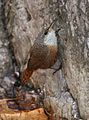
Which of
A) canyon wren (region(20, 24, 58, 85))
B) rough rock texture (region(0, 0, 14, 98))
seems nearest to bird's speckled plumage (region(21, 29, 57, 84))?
canyon wren (region(20, 24, 58, 85))

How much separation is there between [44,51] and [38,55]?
8cm

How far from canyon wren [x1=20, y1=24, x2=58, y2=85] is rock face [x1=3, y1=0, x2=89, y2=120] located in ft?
0.22

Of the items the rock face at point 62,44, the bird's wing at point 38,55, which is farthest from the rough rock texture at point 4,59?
the bird's wing at point 38,55

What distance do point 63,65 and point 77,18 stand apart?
19.8 inches

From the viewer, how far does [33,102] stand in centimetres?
419

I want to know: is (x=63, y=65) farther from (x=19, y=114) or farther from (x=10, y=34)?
(x=10, y=34)

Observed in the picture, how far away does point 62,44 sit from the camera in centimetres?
386

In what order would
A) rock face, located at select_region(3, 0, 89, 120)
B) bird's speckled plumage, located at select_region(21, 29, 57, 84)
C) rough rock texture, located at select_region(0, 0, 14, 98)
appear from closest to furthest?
rock face, located at select_region(3, 0, 89, 120), bird's speckled plumage, located at select_region(21, 29, 57, 84), rough rock texture, located at select_region(0, 0, 14, 98)

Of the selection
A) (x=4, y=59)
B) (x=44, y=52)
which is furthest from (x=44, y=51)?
(x=4, y=59)

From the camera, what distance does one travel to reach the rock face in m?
3.58

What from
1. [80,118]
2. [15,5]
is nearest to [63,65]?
[80,118]

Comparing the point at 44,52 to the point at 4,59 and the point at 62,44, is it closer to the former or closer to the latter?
the point at 62,44

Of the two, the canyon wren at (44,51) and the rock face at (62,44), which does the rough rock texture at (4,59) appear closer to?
the rock face at (62,44)

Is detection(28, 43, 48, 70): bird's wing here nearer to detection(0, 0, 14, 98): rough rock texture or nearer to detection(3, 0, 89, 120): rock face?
detection(3, 0, 89, 120): rock face
